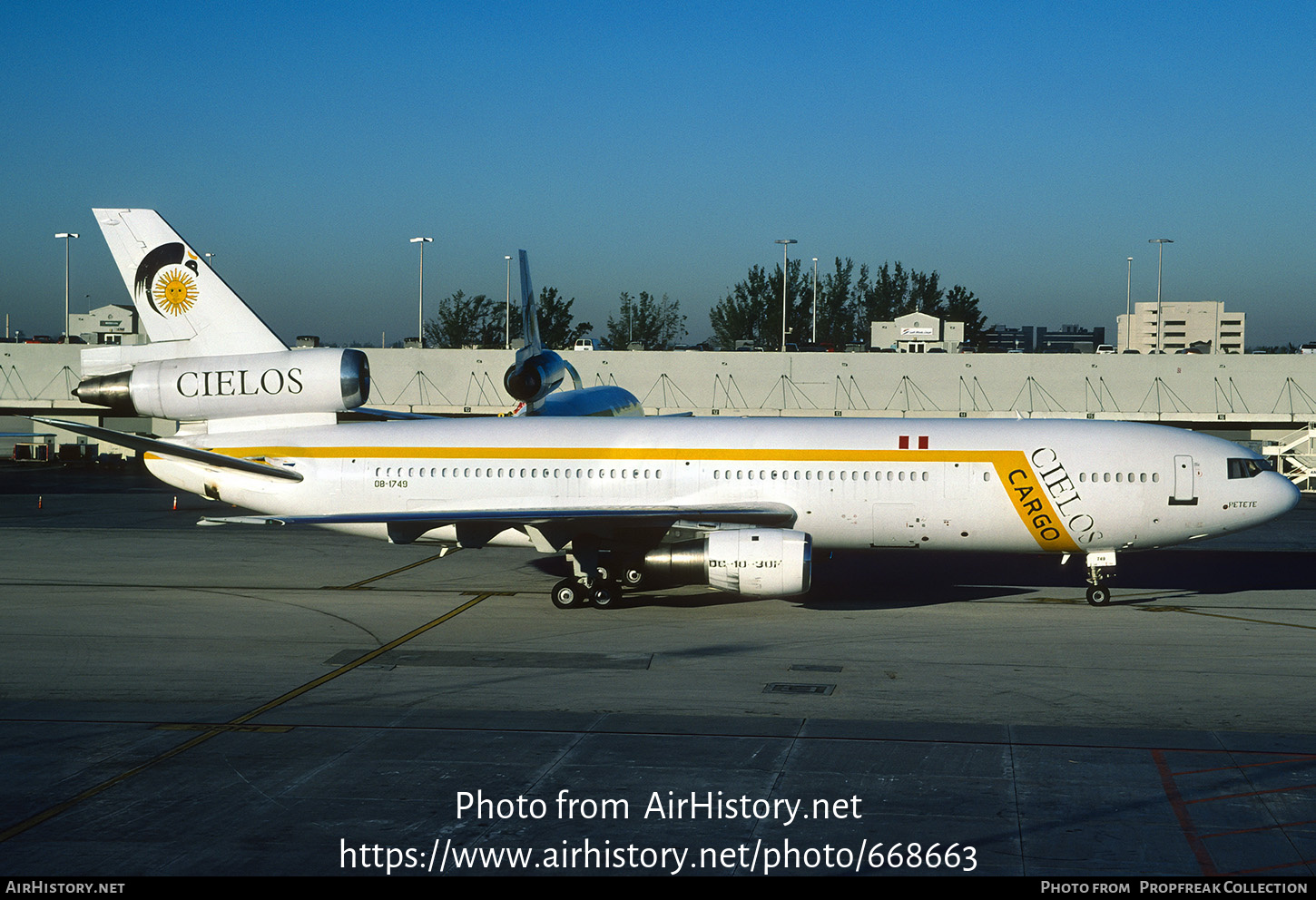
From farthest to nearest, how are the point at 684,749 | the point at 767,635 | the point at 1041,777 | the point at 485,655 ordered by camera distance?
1. the point at 767,635
2. the point at 485,655
3. the point at 684,749
4. the point at 1041,777

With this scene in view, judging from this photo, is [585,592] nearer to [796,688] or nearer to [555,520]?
[555,520]

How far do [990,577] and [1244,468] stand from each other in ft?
25.6

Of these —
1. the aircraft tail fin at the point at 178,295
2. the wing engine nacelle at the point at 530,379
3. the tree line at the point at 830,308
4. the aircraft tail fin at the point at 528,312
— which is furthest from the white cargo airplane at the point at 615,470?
the tree line at the point at 830,308

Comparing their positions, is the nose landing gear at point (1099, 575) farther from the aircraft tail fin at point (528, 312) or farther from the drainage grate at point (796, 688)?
the aircraft tail fin at point (528, 312)

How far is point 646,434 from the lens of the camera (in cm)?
2808

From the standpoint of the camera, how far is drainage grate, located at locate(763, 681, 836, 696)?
18703 mm

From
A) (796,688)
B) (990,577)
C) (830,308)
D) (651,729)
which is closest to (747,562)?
(796,688)

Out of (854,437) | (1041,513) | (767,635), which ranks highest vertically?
(854,437)

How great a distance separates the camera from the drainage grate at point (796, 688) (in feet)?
61.4

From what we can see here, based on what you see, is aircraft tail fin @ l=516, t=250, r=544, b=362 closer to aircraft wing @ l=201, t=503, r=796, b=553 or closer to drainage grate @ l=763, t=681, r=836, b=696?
aircraft wing @ l=201, t=503, r=796, b=553

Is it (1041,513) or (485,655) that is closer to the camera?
(485,655)

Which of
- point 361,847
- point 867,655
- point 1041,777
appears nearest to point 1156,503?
point 867,655

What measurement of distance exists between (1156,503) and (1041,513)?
9.18ft
